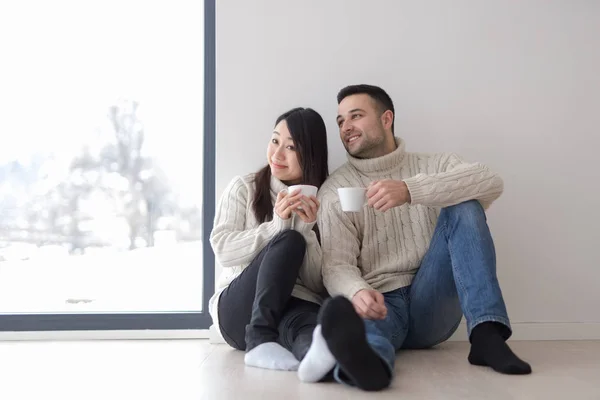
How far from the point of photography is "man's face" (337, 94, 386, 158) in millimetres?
2139

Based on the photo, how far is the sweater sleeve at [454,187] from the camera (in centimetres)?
177

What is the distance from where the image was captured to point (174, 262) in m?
2.56

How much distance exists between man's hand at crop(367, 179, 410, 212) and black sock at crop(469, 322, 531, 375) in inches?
16.3

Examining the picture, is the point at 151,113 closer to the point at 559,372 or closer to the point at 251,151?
the point at 251,151

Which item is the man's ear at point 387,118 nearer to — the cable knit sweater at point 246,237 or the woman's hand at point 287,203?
the cable knit sweater at point 246,237

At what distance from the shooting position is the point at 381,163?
2145 mm

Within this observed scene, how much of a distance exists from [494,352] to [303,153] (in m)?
0.90

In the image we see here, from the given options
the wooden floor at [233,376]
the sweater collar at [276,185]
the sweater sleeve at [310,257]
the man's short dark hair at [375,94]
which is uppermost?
the man's short dark hair at [375,94]

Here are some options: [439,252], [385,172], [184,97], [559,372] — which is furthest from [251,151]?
[559,372]

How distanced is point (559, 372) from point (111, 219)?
71.4 inches

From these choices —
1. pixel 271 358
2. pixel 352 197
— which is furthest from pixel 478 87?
pixel 271 358

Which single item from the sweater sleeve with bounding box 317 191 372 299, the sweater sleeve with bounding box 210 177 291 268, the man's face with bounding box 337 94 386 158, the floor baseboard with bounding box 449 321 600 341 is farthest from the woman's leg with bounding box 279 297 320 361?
the floor baseboard with bounding box 449 321 600 341

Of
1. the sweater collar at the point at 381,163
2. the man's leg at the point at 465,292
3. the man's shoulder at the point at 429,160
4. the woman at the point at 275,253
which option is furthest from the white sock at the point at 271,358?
the man's shoulder at the point at 429,160

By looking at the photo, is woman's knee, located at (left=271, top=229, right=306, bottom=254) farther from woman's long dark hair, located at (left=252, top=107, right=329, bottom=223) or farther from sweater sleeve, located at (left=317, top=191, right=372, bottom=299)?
woman's long dark hair, located at (left=252, top=107, right=329, bottom=223)
